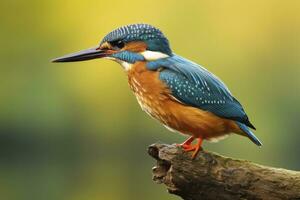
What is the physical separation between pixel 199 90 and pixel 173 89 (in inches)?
5.9

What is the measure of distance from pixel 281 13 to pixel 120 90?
6094 millimetres

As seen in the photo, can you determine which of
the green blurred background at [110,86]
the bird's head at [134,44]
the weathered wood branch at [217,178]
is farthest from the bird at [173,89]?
the green blurred background at [110,86]

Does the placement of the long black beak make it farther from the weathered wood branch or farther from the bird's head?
the weathered wood branch

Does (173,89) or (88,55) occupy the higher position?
(88,55)

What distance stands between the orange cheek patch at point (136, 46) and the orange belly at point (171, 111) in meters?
0.08

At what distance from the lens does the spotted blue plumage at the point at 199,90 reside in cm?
457

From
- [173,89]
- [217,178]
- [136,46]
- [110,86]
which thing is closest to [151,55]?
[136,46]

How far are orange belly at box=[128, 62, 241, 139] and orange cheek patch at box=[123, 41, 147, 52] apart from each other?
0.08 m

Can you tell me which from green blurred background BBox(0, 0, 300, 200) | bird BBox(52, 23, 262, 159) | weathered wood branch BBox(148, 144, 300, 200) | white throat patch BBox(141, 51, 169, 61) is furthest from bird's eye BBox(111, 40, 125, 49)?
green blurred background BBox(0, 0, 300, 200)

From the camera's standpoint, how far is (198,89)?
182 inches

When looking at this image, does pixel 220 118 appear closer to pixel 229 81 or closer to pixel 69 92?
pixel 229 81

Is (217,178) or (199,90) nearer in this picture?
(217,178)

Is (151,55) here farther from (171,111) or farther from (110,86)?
(110,86)

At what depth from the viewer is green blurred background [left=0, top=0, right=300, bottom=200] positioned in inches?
720
